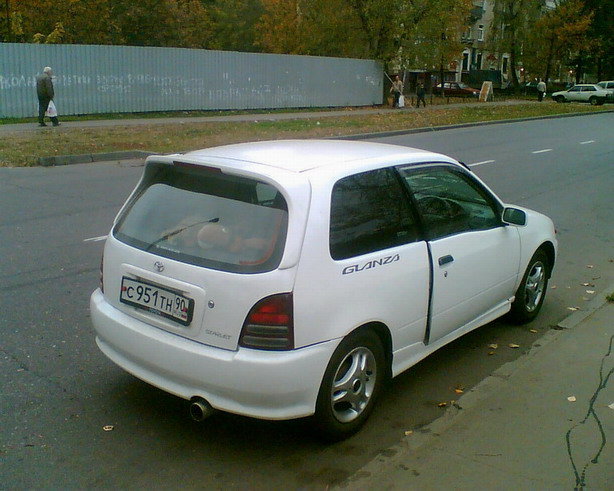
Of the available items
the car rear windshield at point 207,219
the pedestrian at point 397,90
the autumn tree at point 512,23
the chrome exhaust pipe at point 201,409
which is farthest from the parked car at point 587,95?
the chrome exhaust pipe at point 201,409

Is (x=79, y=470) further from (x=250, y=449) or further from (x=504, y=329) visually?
(x=504, y=329)

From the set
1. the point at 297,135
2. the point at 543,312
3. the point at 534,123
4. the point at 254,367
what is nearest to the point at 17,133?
the point at 297,135

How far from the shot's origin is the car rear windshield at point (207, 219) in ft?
12.0

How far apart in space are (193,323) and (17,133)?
18383mm

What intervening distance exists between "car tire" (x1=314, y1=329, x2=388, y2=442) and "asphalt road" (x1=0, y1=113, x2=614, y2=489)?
0.13 metres

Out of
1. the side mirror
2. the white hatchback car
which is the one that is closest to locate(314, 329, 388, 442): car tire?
the white hatchback car

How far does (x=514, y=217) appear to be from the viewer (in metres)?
5.27

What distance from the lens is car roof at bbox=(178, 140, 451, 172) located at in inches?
160

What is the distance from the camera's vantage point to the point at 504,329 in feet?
19.5

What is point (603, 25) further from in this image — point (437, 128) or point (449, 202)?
point (449, 202)

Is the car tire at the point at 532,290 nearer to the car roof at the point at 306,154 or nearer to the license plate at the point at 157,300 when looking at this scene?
the car roof at the point at 306,154

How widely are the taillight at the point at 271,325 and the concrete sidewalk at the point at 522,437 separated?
0.79 metres

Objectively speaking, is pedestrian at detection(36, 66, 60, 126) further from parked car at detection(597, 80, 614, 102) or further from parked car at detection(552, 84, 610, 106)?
parked car at detection(597, 80, 614, 102)

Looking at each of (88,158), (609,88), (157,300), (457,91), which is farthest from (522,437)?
(457,91)
